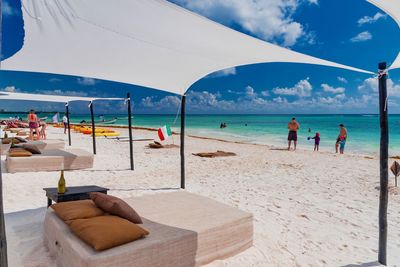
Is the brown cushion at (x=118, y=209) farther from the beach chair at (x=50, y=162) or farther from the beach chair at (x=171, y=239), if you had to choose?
the beach chair at (x=50, y=162)

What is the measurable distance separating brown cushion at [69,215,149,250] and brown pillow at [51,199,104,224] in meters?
0.15

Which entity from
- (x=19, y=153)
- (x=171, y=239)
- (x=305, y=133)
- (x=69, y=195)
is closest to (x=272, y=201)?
(x=171, y=239)

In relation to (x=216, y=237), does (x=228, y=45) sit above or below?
above

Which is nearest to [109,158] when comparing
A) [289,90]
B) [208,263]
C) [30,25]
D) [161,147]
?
[161,147]

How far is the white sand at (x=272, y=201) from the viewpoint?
334 centimetres

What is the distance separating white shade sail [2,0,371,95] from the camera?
349cm

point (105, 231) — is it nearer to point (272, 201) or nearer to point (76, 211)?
point (76, 211)

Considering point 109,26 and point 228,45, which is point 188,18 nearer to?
point 228,45

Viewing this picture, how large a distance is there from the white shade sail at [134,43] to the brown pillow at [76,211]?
2.11 metres

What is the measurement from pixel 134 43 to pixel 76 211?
2.48 m

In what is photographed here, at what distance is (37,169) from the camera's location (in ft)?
24.5

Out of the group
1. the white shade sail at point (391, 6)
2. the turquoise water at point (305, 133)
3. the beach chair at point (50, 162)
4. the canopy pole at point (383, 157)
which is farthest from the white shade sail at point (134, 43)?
the turquoise water at point (305, 133)

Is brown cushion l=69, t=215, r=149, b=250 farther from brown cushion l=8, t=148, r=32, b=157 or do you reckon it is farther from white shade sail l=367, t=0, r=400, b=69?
brown cushion l=8, t=148, r=32, b=157

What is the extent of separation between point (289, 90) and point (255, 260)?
100835 millimetres
